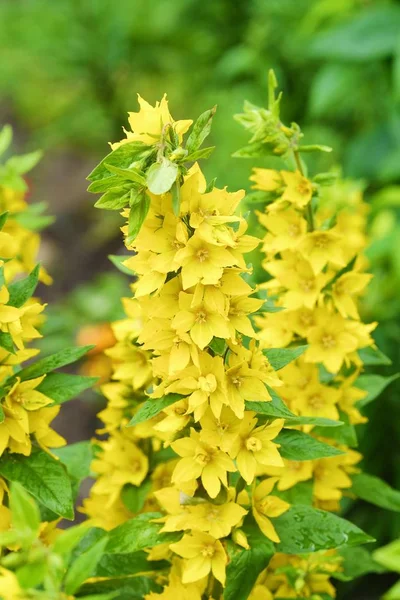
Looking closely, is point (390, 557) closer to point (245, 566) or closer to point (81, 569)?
point (81, 569)

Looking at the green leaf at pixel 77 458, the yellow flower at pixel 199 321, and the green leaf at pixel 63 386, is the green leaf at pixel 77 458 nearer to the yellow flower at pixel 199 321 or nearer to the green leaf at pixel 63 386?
the green leaf at pixel 63 386

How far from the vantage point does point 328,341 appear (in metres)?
1.35

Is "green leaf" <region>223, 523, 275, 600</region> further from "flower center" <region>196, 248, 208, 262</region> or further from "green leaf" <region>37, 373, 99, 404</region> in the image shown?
"flower center" <region>196, 248, 208, 262</region>

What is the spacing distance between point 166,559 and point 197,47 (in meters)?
3.20

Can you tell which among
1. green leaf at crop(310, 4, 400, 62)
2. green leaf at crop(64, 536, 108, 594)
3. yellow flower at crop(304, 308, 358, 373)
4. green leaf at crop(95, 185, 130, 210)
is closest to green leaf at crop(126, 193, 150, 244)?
green leaf at crop(95, 185, 130, 210)

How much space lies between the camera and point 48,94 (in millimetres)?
5395

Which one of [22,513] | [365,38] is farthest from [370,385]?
[365,38]

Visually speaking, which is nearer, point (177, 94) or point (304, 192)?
point (304, 192)

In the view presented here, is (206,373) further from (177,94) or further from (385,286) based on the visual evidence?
(177,94)

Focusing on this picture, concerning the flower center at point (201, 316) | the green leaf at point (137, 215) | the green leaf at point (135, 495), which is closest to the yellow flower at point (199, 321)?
the flower center at point (201, 316)

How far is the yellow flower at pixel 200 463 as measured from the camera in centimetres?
109

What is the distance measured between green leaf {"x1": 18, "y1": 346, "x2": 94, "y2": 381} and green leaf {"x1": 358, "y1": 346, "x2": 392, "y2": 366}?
0.58 m

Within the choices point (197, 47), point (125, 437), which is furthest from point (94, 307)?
point (125, 437)

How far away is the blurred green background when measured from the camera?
94.6 inches
